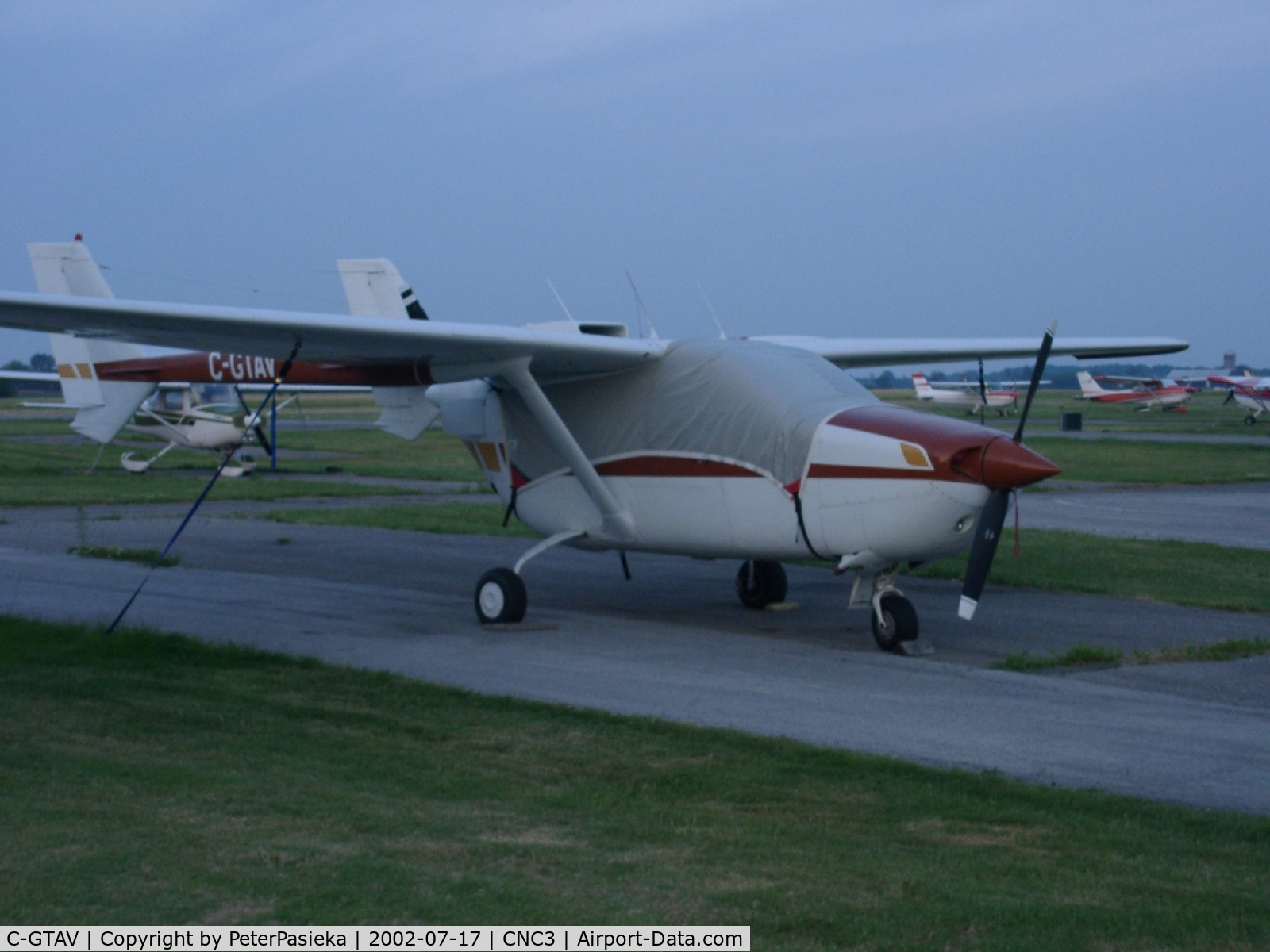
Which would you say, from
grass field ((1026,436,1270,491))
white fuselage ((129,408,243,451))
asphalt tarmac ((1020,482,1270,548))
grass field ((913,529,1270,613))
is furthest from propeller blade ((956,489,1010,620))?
white fuselage ((129,408,243,451))

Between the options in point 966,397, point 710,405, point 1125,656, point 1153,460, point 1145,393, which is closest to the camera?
point 1125,656

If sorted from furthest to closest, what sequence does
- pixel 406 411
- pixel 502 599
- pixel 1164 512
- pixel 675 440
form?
1. pixel 1164 512
2. pixel 406 411
3. pixel 502 599
4. pixel 675 440

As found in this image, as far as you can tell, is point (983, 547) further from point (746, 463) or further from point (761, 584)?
point (761, 584)

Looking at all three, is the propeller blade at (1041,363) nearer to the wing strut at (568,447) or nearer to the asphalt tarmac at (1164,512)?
the wing strut at (568,447)

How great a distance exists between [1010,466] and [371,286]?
2159cm

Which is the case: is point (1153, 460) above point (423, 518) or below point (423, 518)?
below

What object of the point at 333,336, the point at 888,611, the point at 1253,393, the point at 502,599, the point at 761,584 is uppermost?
the point at 333,336

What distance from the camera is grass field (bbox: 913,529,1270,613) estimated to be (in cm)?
1414

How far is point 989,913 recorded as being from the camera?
4.86 meters

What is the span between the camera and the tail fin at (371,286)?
2891cm

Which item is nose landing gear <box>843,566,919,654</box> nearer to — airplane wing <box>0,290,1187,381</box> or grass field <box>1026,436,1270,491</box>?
airplane wing <box>0,290,1187,381</box>

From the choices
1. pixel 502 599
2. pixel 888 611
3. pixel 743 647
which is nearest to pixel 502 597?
pixel 502 599

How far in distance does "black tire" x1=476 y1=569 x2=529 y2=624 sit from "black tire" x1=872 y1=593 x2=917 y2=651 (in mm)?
3166

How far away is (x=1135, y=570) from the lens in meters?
15.9
